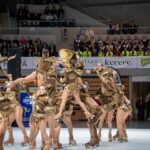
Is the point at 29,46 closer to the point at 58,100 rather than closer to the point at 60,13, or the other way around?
the point at 60,13

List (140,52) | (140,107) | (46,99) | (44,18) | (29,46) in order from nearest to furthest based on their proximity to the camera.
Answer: (46,99) < (140,52) < (29,46) < (140,107) < (44,18)

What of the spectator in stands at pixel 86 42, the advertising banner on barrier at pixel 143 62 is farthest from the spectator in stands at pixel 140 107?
the spectator in stands at pixel 86 42

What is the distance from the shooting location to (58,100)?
441 inches

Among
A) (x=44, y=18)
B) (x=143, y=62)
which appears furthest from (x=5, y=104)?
(x=44, y=18)

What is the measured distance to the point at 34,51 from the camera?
25.9 m

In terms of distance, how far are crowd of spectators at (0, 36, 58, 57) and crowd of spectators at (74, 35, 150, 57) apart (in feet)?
4.58

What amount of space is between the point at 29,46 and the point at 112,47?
4125 millimetres

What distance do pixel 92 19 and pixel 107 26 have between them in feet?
4.72

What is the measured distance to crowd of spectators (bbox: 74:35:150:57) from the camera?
83.8ft

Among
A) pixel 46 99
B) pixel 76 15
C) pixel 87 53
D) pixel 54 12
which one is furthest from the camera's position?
pixel 76 15

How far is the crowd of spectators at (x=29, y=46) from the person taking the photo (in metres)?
25.8

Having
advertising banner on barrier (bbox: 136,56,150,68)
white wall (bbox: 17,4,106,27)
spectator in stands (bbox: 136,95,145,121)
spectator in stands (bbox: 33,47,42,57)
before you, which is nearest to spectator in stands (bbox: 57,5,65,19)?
white wall (bbox: 17,4,106,27)

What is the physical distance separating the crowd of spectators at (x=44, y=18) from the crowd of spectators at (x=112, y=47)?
3015 millimetres

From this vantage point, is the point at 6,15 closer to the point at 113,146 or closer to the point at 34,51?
the point at 34,51
